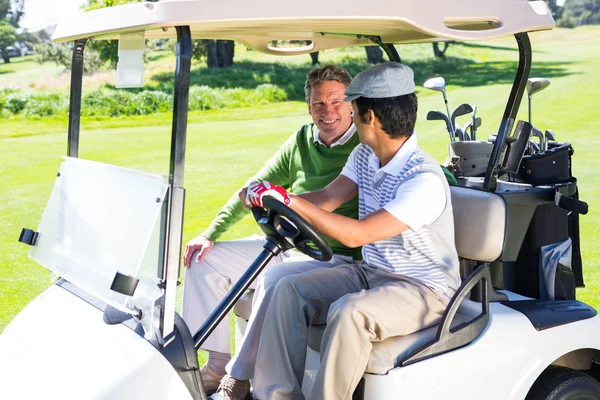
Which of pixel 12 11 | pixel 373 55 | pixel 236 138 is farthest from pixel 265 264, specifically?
pixel 12 11

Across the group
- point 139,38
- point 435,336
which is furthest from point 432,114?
point 139,38

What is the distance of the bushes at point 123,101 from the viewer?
17297mm

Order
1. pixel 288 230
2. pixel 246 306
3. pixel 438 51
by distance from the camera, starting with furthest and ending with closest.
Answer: pixel 438 51
pixel 246 306
pixel 288 230

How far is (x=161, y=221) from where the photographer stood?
2236 millimetres

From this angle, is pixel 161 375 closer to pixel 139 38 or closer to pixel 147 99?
pixel 139 38

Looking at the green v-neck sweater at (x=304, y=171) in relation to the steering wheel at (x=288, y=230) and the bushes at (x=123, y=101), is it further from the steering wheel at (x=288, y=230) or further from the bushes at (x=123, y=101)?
the bushes at (x=123, y=101)

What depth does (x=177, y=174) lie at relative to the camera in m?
2.20

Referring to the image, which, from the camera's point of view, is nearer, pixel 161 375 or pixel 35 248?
pixel 161 375

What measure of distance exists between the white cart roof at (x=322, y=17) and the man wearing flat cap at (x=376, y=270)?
28 cm

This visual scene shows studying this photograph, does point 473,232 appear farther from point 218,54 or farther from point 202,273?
point 218,54

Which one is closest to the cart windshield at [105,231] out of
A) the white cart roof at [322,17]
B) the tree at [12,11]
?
the white cart roof at [322,17]

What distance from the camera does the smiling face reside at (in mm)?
3309

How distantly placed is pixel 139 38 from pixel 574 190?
1.86 metres

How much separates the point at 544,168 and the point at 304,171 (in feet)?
3.19
